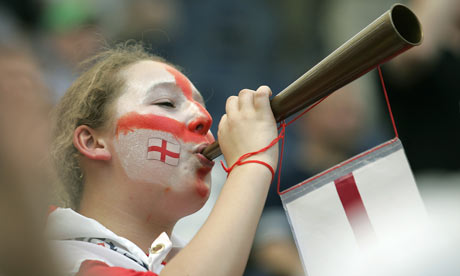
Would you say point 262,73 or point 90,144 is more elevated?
point 262,73

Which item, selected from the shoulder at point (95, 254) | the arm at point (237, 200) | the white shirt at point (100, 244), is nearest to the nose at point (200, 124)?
the arm at point (237, 200)

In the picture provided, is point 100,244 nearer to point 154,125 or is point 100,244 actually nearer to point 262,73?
point 154,125

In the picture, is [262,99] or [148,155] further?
[148,155]

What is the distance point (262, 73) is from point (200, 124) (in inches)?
98.0

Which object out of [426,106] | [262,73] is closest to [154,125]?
[426,106]

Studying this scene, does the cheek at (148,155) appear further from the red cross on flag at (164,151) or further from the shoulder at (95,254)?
the shoulder at (95,254)

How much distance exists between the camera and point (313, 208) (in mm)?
1537

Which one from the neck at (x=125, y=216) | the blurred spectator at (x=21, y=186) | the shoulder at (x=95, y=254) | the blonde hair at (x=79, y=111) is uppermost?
the blonde hair at (x=79, y=111)

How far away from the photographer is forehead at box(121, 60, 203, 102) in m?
1.79

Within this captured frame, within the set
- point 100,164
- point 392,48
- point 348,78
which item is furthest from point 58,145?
point 392,48

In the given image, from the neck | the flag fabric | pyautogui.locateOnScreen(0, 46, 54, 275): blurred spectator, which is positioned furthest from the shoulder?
pyautogui.locateOnScreen(0, 46, 54, 275): blurred spectator

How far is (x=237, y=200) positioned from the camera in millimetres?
1397

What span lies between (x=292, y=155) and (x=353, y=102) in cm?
42

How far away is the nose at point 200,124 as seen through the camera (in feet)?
5.74
